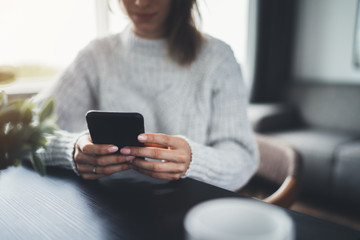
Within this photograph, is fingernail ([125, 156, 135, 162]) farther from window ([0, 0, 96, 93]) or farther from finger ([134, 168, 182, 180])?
window ([0, 0, 96, 93])

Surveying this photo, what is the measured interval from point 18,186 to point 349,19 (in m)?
2.94

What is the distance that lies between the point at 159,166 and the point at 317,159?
173 centimetres

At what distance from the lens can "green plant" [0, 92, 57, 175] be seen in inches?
13.6

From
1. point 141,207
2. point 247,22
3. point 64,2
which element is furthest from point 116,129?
point 247,22

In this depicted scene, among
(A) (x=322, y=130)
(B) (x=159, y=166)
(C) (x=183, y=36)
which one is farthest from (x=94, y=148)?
(A) (x=322, y=130)

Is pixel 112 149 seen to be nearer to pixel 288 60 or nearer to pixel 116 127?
pixel 116 127

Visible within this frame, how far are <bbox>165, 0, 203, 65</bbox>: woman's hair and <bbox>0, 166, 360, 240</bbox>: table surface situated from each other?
0.47 metres

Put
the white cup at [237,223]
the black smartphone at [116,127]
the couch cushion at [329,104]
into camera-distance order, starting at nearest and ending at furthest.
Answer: the white cup at [237,223], the black smartphone at [116,127], the couch cushion at [329,104]

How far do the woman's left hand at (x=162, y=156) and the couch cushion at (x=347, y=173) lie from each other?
163cm

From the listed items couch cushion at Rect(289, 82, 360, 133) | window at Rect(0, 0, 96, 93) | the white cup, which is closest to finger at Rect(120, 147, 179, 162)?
the white cup

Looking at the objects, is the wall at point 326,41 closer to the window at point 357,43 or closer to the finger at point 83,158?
the window at point 357,43

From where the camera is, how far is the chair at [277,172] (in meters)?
0.77

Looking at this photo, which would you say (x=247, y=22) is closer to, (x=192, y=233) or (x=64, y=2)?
(x=64, y=2)

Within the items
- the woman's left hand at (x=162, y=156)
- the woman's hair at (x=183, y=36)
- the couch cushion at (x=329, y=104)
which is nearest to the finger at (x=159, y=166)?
the woman's left hand at (x=162, y=156)
